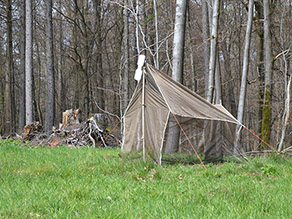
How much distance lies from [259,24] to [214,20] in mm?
3687

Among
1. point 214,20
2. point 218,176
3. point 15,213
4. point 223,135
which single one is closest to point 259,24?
point 214,20

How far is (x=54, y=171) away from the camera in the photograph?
508cm

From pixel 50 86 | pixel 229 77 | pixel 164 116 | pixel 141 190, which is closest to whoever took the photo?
pixel 141 190

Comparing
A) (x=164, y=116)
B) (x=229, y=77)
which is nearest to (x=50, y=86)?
(x=164, y=116)

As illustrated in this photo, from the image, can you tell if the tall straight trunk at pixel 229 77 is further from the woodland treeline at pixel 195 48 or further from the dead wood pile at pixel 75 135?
the dead wood pile at pixel 75 135

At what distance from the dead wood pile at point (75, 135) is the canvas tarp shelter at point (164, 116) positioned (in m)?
2.96

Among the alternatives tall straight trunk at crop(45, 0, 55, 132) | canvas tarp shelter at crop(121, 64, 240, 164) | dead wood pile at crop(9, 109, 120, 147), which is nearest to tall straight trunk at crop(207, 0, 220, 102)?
canvas tarp shelter at crop(121, 64, 240, 164)

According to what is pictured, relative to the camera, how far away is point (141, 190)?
12.9ft

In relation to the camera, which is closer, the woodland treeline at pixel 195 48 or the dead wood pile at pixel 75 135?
the woodland treeline at pixel 195 48

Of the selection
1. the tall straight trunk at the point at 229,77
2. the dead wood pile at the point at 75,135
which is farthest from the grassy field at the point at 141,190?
the tall straight trunk at the point at 229,77

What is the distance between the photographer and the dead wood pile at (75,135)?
9859 mm

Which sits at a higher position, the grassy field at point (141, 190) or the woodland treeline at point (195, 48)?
the woodland treeline at point (195, 48)

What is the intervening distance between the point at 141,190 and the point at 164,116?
2.26 metres

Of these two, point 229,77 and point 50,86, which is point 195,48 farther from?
point 50,86
